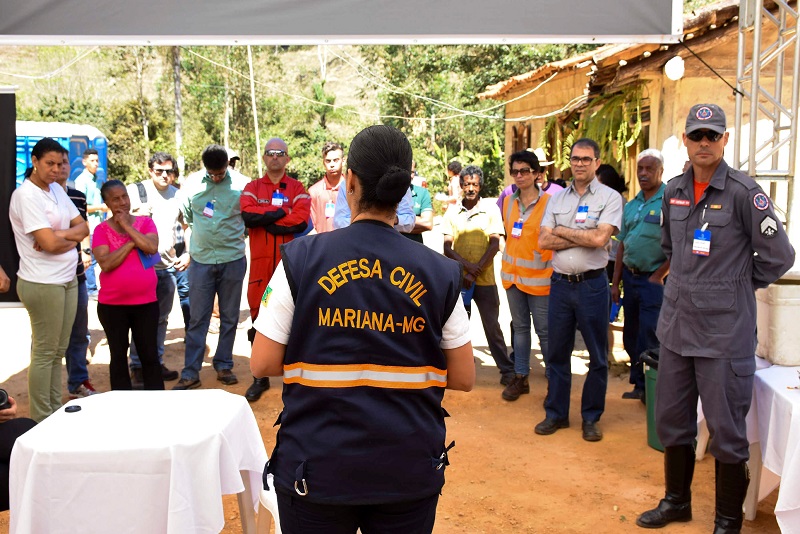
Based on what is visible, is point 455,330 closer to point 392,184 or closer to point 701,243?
point 392,184

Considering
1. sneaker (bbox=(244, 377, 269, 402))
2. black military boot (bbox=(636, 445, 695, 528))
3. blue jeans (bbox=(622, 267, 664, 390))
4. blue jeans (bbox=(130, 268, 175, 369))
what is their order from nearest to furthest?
black military boot (bbox=(636, 445, 695, 528)) → blue jeans (bbox=(622, 267, 664, 390)) → sneaker (bbox=(244, 377, 269, 402)) → blue jeans (bbox=(130, 268, 175, 369))

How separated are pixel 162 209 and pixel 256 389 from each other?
2167 millimetres

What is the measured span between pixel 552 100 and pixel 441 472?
13.8m

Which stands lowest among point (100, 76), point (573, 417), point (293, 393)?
point (573, 417)

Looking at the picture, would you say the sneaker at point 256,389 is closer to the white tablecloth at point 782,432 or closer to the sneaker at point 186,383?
the sneaker at point 186,383

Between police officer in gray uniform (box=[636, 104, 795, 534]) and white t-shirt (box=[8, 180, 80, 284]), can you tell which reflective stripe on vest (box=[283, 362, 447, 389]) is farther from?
white t-shirt (box=[8, 180, 80, 284])

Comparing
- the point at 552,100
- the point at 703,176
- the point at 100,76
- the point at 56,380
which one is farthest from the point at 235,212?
the point at 100,76

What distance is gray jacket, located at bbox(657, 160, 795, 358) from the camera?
3.79 metres

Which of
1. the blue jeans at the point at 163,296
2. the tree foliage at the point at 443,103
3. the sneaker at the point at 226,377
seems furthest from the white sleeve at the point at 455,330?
the tree foliage at the point at 443,103

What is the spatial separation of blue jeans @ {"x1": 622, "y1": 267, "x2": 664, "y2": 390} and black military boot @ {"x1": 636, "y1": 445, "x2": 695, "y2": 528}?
199 cm

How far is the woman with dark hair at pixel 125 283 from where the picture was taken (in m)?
5.69

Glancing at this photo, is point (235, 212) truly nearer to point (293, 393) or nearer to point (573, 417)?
point (573, 417)

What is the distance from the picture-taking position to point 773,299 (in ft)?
14.1

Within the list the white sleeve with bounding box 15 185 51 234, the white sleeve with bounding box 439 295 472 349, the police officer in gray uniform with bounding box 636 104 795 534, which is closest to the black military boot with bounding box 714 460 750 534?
the police officer in gray uniform with bounding box 636 104 795 534
